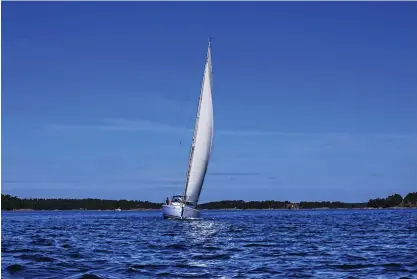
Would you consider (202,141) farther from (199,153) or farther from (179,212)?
(179,212)

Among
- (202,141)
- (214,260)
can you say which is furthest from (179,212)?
(214,260)

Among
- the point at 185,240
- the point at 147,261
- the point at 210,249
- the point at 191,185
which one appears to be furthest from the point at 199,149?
the point at 147,261

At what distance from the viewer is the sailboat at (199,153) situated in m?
84.6

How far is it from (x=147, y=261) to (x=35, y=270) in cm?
571

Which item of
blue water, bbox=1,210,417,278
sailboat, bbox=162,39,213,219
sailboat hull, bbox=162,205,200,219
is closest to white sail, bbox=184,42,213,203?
sailboat, bbox=162,39,213,219

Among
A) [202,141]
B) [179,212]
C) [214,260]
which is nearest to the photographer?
[214,260]

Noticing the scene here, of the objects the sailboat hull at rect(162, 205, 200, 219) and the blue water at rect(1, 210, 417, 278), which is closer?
the blue water at rect(1, 210, 417, 278)

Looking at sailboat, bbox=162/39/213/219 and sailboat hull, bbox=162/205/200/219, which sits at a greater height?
sailboat, bbox=162/39/213/219

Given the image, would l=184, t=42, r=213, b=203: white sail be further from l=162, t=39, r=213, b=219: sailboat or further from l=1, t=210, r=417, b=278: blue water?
l=1, t=210, r=417, b=278: blue water

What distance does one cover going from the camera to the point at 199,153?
280 feet

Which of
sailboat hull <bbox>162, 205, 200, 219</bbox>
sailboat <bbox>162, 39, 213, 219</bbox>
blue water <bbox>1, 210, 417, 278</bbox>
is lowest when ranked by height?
blue water <bbox>1, 210, 417, 278</bbox>

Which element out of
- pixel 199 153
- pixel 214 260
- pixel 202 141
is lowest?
pixel 214 260

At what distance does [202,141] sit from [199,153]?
5.85ft

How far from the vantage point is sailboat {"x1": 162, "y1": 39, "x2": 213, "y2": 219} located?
84.6m
